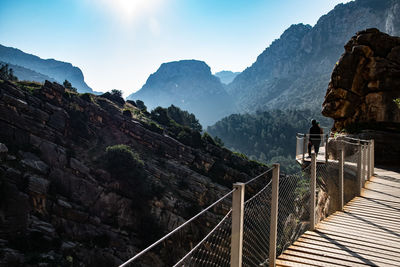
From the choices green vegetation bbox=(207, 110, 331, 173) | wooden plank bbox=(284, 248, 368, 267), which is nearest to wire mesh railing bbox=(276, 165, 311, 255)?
wooden plank bbox=(284, 248, 368, 267)

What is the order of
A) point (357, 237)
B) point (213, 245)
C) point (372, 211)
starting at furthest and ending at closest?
point (372, 211) < point (357, 237) < point (213, 245)

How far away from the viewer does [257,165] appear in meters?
50.4

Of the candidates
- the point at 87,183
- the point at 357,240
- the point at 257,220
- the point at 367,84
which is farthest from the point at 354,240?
the point at 87,183

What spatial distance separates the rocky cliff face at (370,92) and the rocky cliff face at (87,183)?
836 inches

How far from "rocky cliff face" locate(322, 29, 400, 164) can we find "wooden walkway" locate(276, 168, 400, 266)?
11088 mm

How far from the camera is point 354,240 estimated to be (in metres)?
4.59

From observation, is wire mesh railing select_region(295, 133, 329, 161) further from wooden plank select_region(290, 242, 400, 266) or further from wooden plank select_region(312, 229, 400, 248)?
wooden plank select_region(290, 242, 400, 266)

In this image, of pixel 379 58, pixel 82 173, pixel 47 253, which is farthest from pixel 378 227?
pixel 82 173

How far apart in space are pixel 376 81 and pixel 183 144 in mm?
Result: 34582

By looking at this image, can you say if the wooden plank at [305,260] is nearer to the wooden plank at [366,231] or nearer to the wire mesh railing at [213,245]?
the wire mesh railing at [213,245]

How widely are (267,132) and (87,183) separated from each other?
10025cm

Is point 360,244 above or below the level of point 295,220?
above

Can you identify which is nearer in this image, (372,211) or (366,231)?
(366,231)

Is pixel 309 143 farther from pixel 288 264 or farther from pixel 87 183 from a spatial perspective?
pixel 87 183
